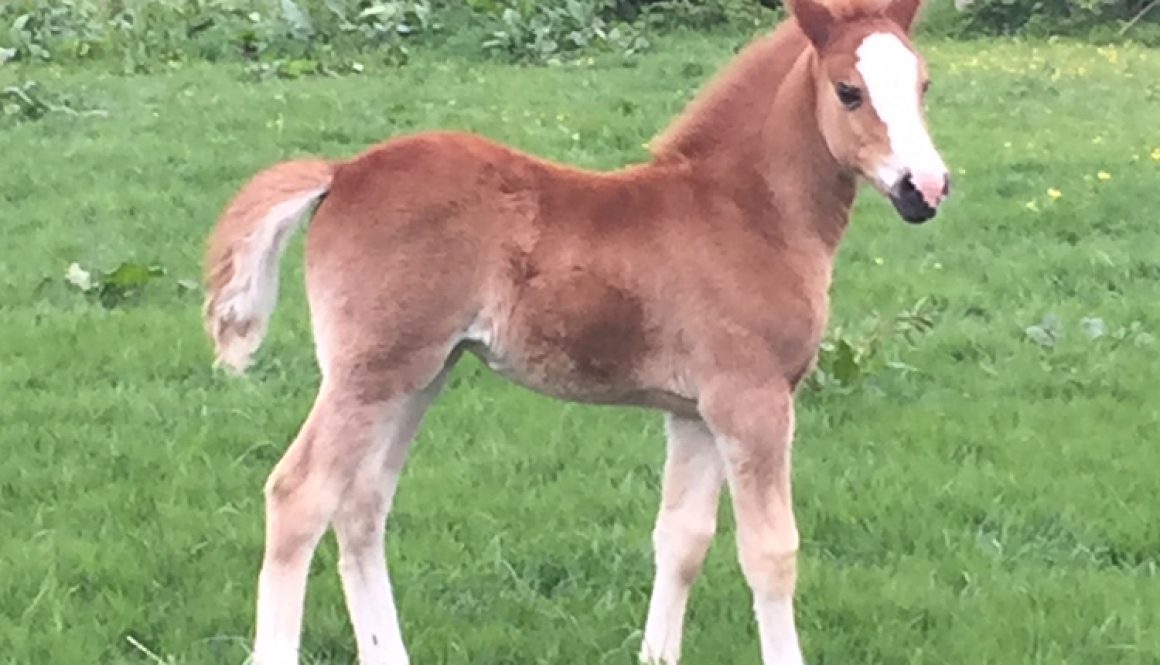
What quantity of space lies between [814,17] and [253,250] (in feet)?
4.60

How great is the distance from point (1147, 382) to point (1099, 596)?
2295 millimetres

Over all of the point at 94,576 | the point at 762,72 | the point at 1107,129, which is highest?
the point at 762,72

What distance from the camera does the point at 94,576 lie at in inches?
196

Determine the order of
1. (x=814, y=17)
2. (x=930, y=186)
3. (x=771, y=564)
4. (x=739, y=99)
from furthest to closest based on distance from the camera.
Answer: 1. (x=739, y=99)
2. (x=771, y=564)
3. (x=814, y=17)
4. (x=930, y=186)

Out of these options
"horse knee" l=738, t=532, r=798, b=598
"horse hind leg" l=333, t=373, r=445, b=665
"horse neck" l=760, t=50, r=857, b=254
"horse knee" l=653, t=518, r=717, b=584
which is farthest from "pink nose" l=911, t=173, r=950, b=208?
"horse hind leg" l=333, t=373, r=445, b=665

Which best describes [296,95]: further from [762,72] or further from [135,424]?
[762,72]

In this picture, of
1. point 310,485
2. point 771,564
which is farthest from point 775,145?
point 310,485

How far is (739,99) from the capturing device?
4.46 m

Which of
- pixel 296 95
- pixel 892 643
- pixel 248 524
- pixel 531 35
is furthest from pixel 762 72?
pixel 531 35

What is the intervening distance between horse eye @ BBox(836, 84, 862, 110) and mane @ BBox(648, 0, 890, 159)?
0.36 meters

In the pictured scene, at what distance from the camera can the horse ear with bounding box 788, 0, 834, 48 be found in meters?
4.09

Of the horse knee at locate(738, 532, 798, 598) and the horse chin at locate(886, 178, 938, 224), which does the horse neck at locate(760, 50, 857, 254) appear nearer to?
the horse chin at locate(886, 178, 938, 224)

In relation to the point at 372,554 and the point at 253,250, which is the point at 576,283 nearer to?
the point at 253,250

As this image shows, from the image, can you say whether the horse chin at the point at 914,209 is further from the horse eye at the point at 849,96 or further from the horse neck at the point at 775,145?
the horse neck at the point at 775,145
